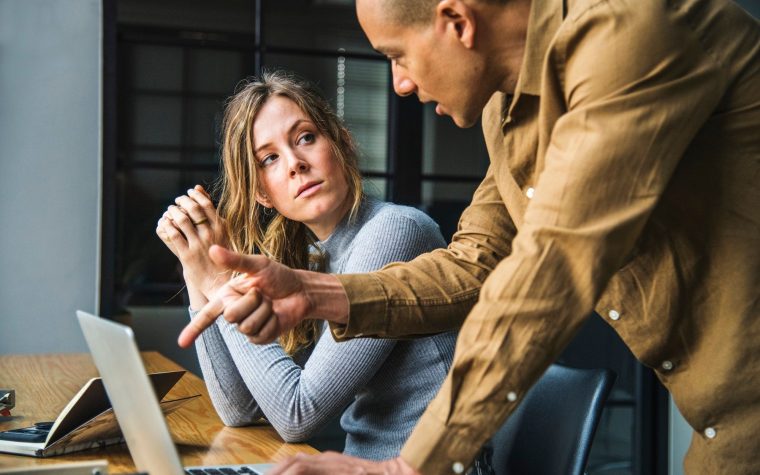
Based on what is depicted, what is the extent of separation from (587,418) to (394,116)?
96.7 inches

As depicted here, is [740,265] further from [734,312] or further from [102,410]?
[102,410]

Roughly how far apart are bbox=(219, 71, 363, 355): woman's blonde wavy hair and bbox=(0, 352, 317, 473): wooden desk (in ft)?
0.89

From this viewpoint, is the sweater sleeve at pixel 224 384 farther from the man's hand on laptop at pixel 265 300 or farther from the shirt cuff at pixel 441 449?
the shirt cuff at pixel 441 449

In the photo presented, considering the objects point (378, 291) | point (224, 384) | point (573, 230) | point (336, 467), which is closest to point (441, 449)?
point (336, 467)

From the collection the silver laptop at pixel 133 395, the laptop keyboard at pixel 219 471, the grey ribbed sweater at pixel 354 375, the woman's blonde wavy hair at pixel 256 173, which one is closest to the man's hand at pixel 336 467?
the silver laptop at pixel 133 395

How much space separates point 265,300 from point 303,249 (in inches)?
37.6

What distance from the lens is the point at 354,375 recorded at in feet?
5.28

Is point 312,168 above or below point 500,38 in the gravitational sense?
below

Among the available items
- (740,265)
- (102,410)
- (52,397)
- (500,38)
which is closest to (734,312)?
(740,265)

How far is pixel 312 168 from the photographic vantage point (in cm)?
193

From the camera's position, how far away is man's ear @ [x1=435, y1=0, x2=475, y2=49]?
1094mm

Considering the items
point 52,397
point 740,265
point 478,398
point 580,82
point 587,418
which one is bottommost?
point 52,397

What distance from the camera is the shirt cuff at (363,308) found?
123 centimetres

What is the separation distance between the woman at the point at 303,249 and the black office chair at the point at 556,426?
17 centimetres
